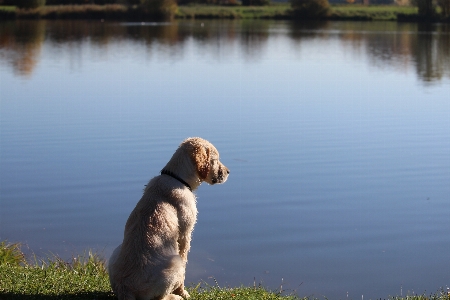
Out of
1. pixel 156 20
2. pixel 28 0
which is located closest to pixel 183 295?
pixel 28 0

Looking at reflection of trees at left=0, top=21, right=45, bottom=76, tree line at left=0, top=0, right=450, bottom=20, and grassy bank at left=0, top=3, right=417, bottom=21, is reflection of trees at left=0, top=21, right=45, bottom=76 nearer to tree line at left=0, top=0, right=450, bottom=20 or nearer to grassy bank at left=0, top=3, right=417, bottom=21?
grassy bank at left=0, top=3, right=417, bottom=21

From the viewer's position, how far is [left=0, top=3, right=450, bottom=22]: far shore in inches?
2598

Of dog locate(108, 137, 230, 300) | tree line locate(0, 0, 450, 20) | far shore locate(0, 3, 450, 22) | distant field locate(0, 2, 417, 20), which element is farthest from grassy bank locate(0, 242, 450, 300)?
tree line locate(0, 0, 450, 20)

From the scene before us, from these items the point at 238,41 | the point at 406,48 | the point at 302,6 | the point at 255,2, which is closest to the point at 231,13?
the point at 302,6

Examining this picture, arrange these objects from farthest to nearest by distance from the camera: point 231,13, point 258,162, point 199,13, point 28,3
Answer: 1. point 199,13
2. point 231,13
3. point 28,3
4. point 258,162

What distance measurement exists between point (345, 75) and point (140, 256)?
24.3 metres

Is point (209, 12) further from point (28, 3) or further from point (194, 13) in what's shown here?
point (28, 3)

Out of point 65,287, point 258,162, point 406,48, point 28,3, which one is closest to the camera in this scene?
point 65,287

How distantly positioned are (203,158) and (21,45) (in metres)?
34.4

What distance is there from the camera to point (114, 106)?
20844 millimetres

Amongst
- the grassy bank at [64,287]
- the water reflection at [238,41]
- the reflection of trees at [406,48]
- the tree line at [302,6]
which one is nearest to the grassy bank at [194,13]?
the tree line at [302,6]

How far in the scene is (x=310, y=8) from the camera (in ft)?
237

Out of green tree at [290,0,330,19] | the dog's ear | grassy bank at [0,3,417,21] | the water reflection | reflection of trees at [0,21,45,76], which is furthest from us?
green tree at [290,0,330,19]

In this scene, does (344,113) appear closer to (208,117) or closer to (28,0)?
(208,117)
